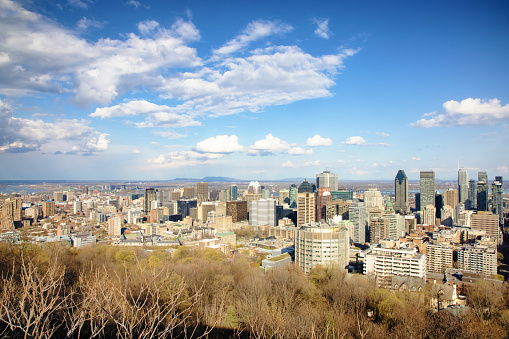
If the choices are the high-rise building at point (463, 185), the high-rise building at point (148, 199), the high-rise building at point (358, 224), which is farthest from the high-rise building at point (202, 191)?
the high-rise building at point (463, 185)

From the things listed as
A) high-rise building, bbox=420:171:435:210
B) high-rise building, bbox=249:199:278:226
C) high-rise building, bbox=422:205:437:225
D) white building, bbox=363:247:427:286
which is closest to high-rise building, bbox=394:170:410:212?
high-rise building, bbox=420:171:435:210

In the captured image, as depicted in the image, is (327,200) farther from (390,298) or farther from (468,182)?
(390,298)

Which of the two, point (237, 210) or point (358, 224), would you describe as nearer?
point (358, 224)

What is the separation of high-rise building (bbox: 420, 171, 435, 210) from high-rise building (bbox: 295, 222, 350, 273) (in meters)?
42.6

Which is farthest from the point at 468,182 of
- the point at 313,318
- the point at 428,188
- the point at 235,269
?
the point at 313,318

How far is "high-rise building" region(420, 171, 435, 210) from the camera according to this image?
2154 inches

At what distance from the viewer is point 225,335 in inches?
380

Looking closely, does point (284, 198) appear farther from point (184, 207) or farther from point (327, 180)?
point (184, 207)

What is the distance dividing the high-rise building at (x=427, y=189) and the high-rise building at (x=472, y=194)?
17.1 ft

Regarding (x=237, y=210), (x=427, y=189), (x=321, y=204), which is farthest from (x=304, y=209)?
(x=427, y=189)

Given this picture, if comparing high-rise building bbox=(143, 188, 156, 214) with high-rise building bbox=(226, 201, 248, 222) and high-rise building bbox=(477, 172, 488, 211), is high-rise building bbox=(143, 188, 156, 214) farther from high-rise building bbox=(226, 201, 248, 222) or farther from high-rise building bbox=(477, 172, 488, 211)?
high-rise building bbox=(477, 172, 488, 211)

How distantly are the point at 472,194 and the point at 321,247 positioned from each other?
48.5 m

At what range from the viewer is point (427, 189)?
56781 millimetres

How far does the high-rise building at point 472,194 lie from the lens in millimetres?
51406
